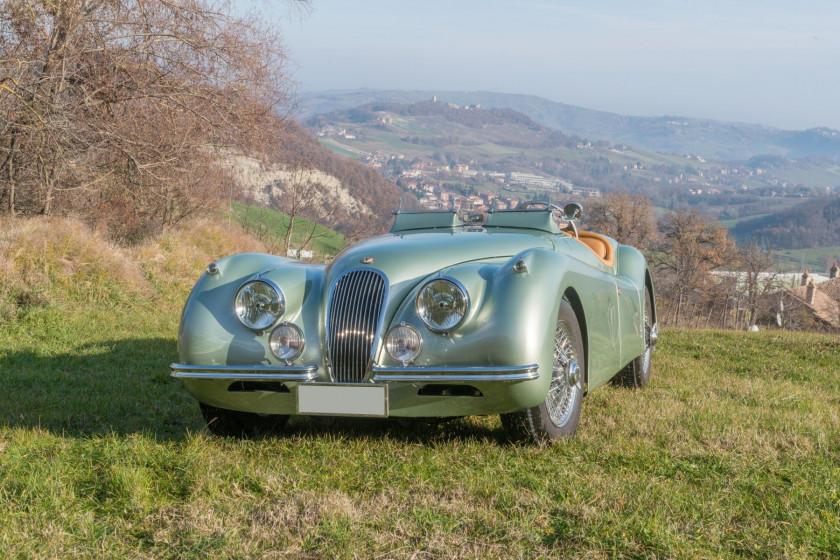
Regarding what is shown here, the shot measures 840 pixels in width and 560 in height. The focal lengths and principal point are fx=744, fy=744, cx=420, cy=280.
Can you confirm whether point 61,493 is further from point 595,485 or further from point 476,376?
point 595,485

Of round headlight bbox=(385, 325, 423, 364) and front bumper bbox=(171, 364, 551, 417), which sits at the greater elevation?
round headlight bbox=(385, 325, 423, 364)

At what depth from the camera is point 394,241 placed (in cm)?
461

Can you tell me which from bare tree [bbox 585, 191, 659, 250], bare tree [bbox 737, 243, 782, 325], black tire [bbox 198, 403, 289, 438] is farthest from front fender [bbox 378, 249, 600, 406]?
bare tree [bbox 585, 191, 659, 250]

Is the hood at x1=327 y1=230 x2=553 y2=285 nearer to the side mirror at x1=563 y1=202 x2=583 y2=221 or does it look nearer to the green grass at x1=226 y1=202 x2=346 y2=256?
the side mirror at x1=563 y1=202 x2=583 y2=221

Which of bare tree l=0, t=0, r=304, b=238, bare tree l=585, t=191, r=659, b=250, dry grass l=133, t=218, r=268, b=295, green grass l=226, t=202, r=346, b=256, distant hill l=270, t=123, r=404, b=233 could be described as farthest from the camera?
bare tree l=585, t=191, r=659, b=250

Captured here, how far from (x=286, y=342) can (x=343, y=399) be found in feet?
→ 1.55

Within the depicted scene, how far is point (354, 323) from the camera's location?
4.01m

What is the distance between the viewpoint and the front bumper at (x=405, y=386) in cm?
370

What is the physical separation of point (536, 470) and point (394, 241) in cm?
167

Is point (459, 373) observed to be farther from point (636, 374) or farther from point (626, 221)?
point (626, 221)

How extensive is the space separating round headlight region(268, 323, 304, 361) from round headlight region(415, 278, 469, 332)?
2.22ft

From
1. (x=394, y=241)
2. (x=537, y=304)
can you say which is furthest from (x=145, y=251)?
(x=537, y=304)

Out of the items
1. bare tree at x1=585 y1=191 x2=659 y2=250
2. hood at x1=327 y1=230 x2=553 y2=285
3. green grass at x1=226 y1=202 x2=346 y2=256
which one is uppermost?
hood at x1=327 y1=230 x2=553 y2=285

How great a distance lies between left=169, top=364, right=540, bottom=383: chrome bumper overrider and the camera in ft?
12.1
